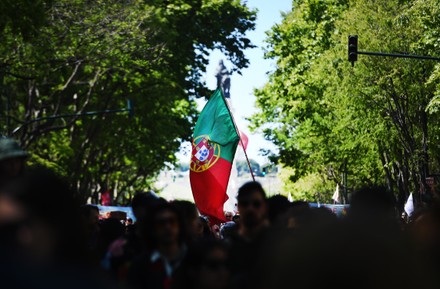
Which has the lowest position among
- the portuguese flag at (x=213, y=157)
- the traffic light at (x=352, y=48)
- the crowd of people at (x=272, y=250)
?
the crowd of people at (x=272, y=250)

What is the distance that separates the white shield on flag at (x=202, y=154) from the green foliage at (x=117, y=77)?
1679 cm

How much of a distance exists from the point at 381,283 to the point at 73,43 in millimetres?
32171

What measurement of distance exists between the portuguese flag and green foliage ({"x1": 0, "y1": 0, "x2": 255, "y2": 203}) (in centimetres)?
1622

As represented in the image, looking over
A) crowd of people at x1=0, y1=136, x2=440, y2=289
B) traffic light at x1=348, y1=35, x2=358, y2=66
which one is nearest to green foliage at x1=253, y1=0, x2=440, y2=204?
traffic light at x1=348, y1=35, x2=358, y2=66

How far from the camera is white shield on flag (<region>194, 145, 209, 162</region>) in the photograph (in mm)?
15805

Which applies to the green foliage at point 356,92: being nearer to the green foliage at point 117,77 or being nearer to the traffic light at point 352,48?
the green foliage at point 117,77

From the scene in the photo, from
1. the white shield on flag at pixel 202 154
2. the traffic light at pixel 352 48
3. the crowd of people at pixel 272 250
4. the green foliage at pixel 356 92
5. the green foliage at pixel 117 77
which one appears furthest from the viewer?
the green foliage at pixel 356 92

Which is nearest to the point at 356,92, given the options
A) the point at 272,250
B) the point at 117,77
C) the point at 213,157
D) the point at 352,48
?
the point at 117,77

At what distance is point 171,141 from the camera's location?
46000 millimetres

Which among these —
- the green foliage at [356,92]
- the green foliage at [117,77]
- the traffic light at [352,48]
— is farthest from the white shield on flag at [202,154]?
the green foliage at [356,92]

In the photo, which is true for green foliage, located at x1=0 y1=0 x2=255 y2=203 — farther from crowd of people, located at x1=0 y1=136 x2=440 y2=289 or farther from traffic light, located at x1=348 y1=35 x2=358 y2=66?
crowd of people, located at x1=0 y1=136 x2=440 y2=289

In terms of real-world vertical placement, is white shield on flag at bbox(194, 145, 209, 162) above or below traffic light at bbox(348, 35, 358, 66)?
below

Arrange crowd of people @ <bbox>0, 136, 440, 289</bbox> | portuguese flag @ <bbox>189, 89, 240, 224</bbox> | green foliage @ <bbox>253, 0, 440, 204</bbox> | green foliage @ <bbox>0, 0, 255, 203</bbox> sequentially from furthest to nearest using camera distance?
green foliage @ <bbox>253, 0, 440, 204</bbox>
green foliage @ <bbox>0, 0, 255, 203</bbox>
portuguese flag @ <bbox>189, 89, 240, 224</bbox>
crowd of people @ <bbox>0, 136, 440, 289</bbox>

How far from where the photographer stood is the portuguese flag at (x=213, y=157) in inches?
601
